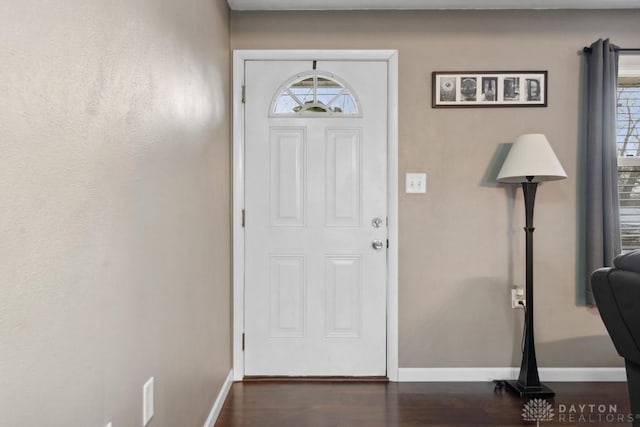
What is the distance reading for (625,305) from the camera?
51.4 inches

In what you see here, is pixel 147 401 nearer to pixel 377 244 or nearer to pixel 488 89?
pixel 377 244

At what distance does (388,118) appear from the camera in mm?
2734

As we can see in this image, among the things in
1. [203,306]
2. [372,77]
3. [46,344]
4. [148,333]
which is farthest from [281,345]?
[46,344]

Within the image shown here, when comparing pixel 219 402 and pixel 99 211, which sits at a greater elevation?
pixel 99 211

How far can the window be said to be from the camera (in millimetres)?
2781

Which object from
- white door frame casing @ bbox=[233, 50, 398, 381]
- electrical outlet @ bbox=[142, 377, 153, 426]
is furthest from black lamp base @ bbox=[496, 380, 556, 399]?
electrical outlet @ bbox=[142, 377, 153, 426]

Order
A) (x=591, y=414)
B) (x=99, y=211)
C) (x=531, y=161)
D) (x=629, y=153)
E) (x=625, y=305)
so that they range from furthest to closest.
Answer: (x=629, y=153), (x=531, y=161), (x=591, y=414), (x=625, y=305), (x=99, y=211)

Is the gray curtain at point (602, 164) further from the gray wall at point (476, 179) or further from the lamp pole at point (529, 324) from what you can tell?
the lamp pole at point (529, 324)

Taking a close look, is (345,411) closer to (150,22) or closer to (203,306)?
(203,306)

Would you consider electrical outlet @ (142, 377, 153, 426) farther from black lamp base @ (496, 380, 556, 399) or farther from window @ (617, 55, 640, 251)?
window @ (617, 55, 640, 251)

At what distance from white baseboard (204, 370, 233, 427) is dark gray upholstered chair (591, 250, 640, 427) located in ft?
5.72

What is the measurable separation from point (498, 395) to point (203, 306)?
1769 millimetres

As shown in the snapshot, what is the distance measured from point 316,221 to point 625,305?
5.70 ft

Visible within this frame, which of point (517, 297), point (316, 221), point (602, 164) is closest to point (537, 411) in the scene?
point (517, 297)
